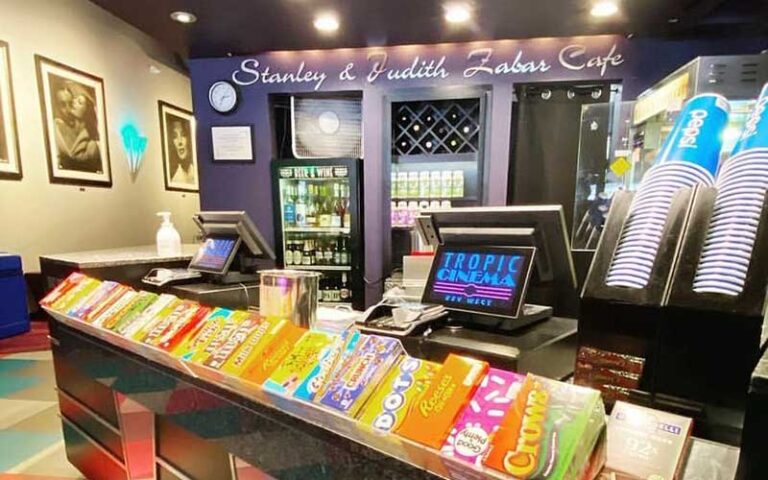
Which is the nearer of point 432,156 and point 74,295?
point 74,295

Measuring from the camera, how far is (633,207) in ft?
3.04

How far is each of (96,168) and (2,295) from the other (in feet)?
6.70

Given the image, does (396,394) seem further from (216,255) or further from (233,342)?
(216,255)

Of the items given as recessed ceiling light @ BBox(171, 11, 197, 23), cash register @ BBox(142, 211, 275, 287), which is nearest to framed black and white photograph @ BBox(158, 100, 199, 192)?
A: recessed ceiling light @ BBox(171, 11, 197, 23)

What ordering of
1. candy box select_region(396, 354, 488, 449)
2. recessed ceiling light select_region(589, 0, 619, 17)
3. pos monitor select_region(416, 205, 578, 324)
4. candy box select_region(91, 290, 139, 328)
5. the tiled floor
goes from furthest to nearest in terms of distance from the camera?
recessed ceiling light select_region(589, 0, 619, 17), the tiled floor, candy box select_region(91, 290, 139, 328), pos monitor select_region(416, 205, 578, 324), candy box select_region(396, 354, 488, 449)

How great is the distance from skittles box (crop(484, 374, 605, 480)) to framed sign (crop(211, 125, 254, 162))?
13.4 ft

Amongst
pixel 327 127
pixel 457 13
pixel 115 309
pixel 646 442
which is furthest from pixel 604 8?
pixel 115 309

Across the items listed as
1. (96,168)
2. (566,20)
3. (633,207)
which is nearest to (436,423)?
(633,207)

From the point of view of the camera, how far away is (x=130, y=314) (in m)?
1.38

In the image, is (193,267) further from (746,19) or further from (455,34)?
(746,19)

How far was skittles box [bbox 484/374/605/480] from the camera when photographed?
1.86ft

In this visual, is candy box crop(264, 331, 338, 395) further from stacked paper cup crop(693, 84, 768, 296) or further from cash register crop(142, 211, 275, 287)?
cash register crop(142, 211, 275, 287)

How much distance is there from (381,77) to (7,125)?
3.71 m

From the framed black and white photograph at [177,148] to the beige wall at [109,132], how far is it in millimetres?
142
